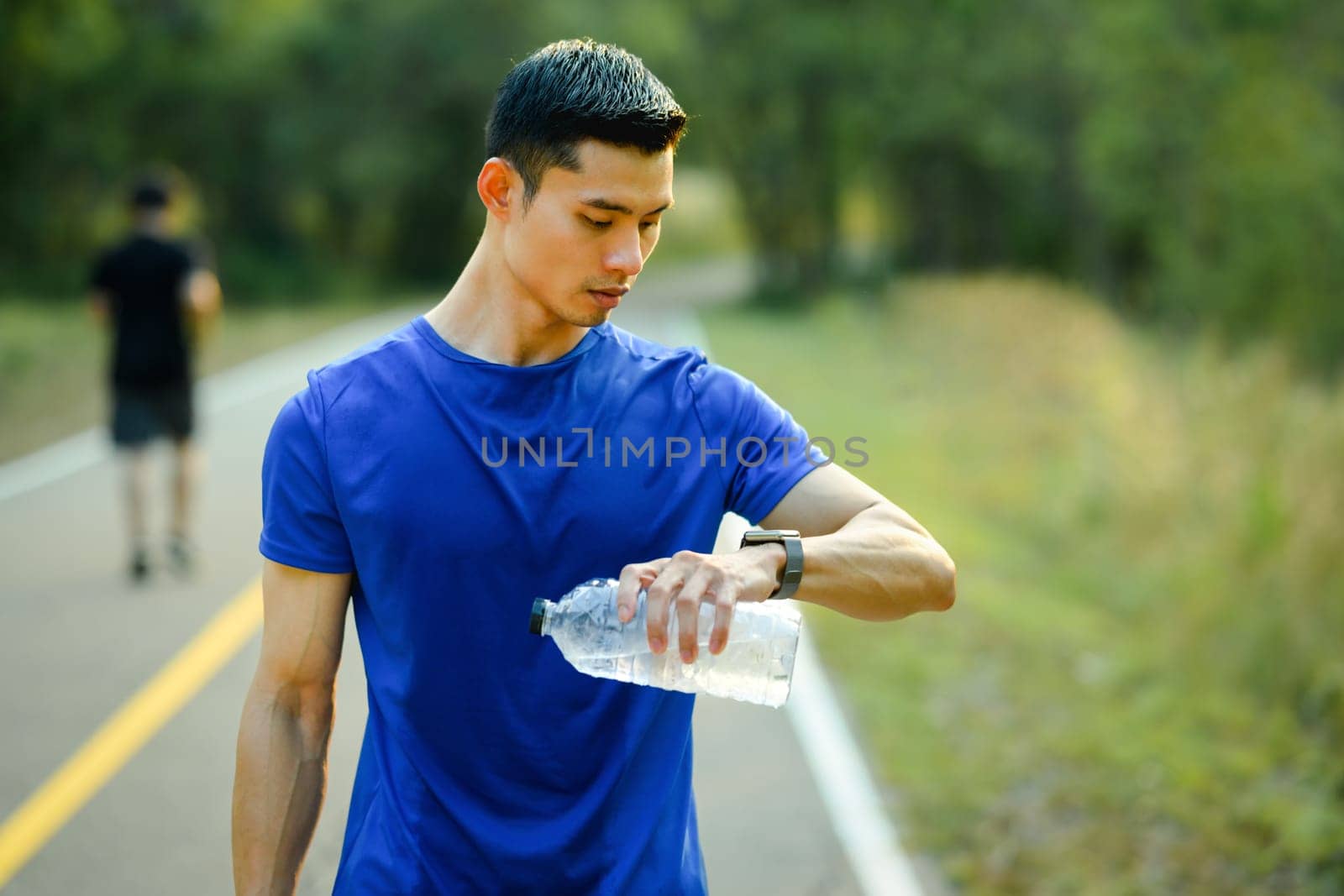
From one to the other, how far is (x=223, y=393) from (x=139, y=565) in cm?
897

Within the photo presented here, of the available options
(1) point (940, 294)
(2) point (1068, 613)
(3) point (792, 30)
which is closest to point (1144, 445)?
(2) point (1068, 613)

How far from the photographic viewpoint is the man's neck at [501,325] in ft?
8.33

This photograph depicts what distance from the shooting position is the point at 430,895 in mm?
2484

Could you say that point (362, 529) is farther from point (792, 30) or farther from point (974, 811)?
point (792, 30)

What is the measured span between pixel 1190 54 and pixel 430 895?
28.3 m

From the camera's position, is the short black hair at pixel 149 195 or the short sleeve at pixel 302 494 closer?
the short sleeve at pixel 302 494

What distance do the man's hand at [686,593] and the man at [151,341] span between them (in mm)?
8250

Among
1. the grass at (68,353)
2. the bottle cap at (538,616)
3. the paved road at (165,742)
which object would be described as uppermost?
the bottle cap at (538,616)

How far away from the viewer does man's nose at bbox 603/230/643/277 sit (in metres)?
2.44

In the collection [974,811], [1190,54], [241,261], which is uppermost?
[1190,54]

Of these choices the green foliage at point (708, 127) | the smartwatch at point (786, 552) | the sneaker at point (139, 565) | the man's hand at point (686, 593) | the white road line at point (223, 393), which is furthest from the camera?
the green foliage at point (708, 127)

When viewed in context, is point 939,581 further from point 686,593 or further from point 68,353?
point 68,353

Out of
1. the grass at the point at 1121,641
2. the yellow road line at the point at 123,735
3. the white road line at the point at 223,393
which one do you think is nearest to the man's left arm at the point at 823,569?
the grass at the point at 1121,641

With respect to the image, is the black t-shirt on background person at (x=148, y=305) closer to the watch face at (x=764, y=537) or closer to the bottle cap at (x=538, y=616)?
the bottle cap at (x=538, y=616)
